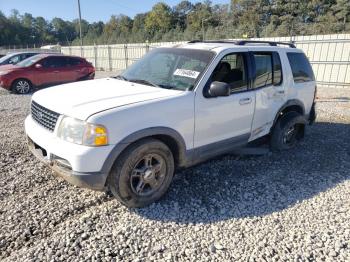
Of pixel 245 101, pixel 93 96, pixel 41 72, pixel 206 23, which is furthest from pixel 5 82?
pixel 206 23

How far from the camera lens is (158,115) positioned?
10.4 ft

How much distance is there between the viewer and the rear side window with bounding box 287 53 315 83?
16.5ft

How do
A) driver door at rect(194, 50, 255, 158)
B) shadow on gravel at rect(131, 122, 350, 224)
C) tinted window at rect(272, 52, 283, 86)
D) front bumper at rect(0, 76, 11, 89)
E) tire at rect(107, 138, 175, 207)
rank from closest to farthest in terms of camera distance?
tire at rect(107, 138, 175, 207) < shadow on gravel at rect(131, 122, 350, 224) < driver door at rect(194, 50, 255, 158) < tinted window at rect(272, 52, 283, 86) < front bumper at rect(0, 76, 11, 89)

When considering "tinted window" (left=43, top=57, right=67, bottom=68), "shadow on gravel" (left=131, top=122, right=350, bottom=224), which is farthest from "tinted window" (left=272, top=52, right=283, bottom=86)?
"tinted window" (left=43, top=57, right=67, bottom=68)

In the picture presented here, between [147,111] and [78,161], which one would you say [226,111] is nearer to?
[147,111]

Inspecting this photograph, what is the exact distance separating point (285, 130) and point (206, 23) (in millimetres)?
48811

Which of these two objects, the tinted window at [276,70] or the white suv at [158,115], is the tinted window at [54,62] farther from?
the tinted window at [276,70]

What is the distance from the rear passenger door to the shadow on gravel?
1.91ft

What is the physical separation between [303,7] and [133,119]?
134ft

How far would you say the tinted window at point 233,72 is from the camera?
154 inches

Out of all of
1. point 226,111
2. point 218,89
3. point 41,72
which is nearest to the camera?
point 218,89

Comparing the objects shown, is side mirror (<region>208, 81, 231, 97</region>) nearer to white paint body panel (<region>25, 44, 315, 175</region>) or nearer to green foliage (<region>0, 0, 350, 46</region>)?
Result: white paint body panel (<region>25, 44, 315, 175</region>)

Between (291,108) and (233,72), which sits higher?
(233,72)

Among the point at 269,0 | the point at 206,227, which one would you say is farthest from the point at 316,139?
the point at 269,0
